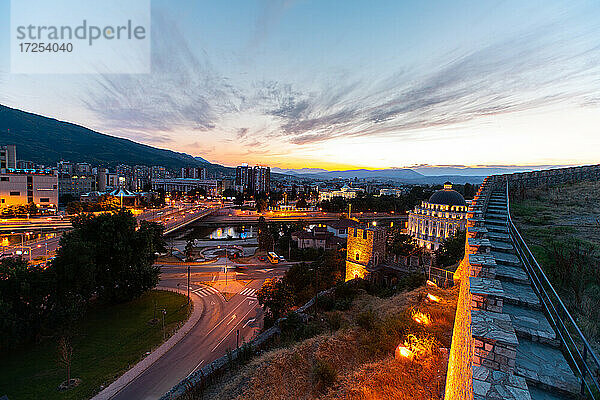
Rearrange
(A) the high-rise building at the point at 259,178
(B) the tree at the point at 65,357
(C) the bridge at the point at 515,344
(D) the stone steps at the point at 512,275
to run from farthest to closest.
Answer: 1. (A) the high-rise building at the point at 259,178
2. (B) the tree at the point at 65,357
3. (D) the stone steps at the point at 512,275
4. (C) the bridge at the point at 515,344

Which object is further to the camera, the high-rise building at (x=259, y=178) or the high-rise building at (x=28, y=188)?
the high-rise building at (x=259, y=178)

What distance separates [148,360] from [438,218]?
41.6m

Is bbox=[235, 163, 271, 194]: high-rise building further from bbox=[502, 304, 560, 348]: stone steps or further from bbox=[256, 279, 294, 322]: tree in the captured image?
bbox=[502, 304, 560, 348]: stone steps

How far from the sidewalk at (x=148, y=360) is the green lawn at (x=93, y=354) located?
0.39 metres

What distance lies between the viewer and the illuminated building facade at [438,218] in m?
40.6

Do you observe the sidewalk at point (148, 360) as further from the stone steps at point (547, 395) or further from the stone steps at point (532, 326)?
the stone steps at point (532, 326)

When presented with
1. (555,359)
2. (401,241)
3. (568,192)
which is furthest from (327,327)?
(401,241)

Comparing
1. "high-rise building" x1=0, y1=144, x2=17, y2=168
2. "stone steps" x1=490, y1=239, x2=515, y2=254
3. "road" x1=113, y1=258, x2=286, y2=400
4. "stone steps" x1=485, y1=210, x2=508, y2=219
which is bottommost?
"road" x1=113, y1=258, x2=286, y2=400

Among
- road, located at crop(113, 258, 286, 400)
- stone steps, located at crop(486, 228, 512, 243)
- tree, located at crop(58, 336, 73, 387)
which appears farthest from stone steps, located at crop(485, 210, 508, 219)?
tree, located at crop(58, 336, 73, 387)

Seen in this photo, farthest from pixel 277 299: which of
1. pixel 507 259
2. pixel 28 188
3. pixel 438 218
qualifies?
pixel 28 188

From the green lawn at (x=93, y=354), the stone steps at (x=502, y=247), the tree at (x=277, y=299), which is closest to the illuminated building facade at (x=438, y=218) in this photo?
the tree at (x=277, y=299)

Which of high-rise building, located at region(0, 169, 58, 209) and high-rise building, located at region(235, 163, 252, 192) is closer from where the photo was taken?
high-rise building, located at region(0, 169, 58, 209)

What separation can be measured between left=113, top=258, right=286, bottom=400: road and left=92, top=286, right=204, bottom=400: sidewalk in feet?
0.80

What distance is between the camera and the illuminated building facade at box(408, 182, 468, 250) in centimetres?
4056
